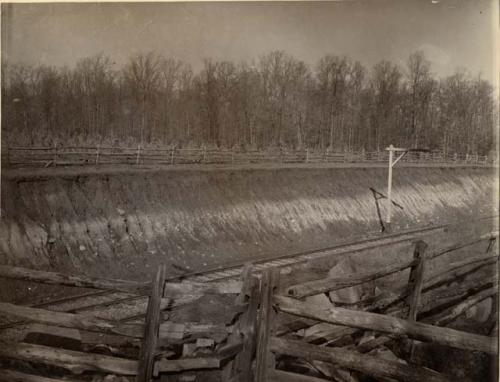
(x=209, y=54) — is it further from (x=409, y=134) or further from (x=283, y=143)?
(x=409, y=134)

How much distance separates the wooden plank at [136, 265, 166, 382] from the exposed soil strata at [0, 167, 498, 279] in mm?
5919

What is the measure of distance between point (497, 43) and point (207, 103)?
7.37 m

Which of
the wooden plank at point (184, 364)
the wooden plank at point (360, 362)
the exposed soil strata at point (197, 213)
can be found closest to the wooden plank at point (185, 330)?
the wooden plank at point (184, 364)

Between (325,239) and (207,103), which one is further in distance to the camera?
(325,239)

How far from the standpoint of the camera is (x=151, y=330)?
3.97m

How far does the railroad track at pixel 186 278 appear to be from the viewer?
7887 mm

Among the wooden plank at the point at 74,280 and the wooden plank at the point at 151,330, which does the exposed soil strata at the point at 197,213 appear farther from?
the wooden plank at the point at 151,330

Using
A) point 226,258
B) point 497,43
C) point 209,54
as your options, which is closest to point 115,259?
point 226,258

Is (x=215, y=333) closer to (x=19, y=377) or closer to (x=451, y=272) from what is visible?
(x=19, y=377)

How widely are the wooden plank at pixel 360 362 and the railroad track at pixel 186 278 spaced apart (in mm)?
1500

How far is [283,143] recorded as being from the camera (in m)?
16.6

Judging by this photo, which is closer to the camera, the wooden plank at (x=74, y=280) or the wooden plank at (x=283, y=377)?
Answer: the wooden plank at (x=74, y=280)

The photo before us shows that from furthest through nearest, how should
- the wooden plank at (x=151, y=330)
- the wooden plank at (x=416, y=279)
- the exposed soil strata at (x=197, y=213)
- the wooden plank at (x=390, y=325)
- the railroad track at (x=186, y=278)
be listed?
the exposed soil strata at (x=197, y=213), the railroad track at (x=186, y=278), the wooden plank at (x=416, y=279), the wooden plank at (x=151, y=330), the wooden plank at (x=390, y=325)

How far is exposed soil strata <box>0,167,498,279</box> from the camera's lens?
10.0m
